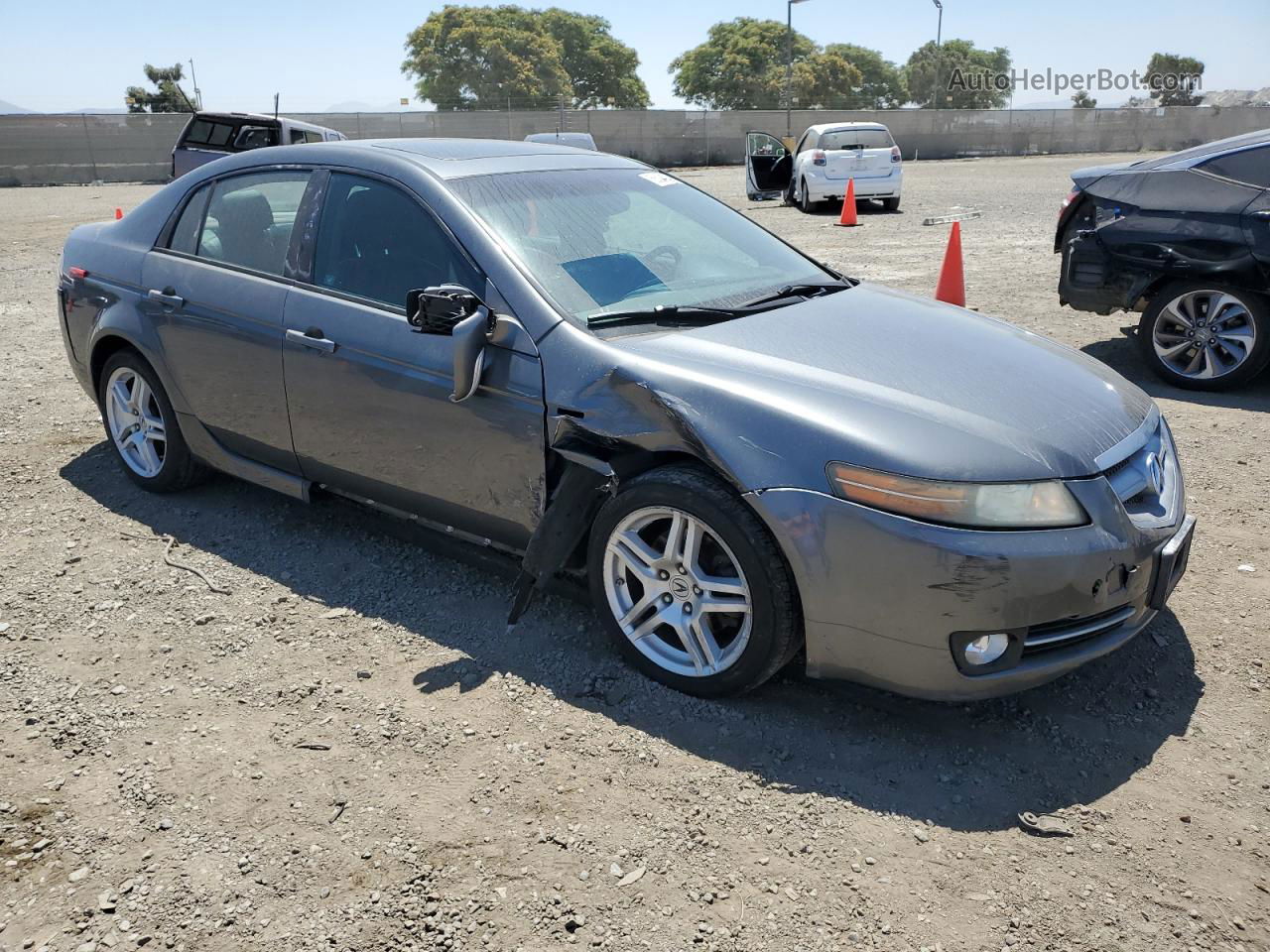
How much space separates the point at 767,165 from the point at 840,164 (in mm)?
1606

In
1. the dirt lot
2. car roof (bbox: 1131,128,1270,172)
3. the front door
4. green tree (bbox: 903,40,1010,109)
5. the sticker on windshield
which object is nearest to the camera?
the dirt lot

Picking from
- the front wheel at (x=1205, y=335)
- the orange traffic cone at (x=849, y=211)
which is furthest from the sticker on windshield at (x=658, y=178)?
the orange traffic cone at (x=849, y=211)

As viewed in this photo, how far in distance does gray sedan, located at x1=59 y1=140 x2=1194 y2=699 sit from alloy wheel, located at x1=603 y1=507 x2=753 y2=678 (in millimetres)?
10

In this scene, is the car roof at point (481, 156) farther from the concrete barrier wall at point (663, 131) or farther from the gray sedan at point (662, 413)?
the concrete barrier wall at point (663, 131)

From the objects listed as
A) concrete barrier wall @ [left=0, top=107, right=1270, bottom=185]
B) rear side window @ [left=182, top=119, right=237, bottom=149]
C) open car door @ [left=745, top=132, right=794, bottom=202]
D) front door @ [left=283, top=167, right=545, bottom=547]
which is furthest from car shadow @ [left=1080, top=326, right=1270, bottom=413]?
concrete barrier wall @ [left=0, top=107, right=1270, bottom=185]

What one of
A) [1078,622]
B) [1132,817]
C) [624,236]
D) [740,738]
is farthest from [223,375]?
[1132,817]

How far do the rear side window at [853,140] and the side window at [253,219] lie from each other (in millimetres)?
15171

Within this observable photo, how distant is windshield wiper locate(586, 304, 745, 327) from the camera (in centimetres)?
342

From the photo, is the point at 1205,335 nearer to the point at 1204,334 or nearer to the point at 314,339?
the point at 1204,334

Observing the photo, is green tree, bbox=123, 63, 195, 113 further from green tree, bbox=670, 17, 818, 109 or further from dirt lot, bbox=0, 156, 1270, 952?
green tree, bbox=670, 17, 818, 109

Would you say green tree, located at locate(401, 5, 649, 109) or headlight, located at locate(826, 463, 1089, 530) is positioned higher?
green tree, located at locate(401, 5, 649, 109)

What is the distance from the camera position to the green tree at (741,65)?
93438 mm

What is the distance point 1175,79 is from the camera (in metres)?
98.9

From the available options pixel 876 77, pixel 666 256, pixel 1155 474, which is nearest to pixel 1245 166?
pixel 1155 474
